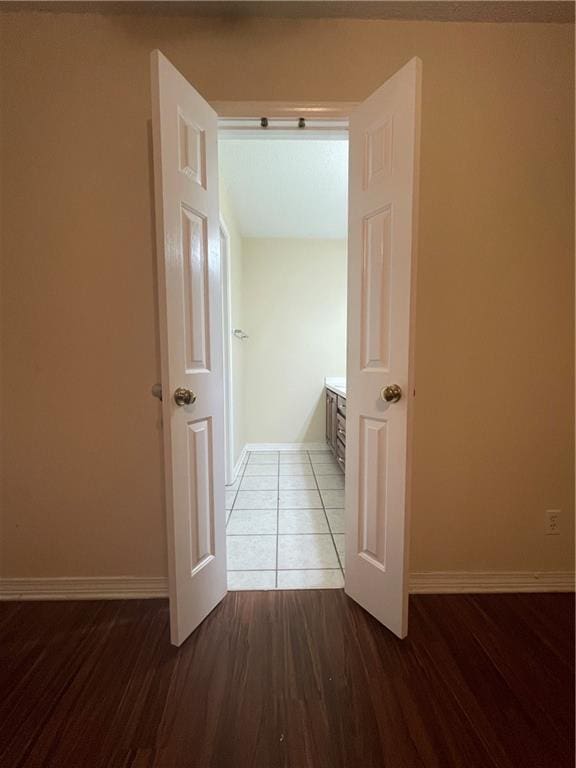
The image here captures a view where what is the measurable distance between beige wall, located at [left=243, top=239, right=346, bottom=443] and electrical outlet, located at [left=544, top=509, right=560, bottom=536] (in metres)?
2.64

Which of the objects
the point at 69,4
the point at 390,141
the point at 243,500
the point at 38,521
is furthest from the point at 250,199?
the point at 38,521

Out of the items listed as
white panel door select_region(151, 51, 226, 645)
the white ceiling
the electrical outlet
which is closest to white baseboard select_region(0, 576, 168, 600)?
white panel door select_region(151, 51, 226, 645)

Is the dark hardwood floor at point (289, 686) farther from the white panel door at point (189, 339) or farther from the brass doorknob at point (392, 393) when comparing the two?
the brass doorknob at point (392, 393)

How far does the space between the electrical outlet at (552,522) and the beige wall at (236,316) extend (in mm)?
2377

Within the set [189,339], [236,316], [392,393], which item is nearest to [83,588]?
[189,339]

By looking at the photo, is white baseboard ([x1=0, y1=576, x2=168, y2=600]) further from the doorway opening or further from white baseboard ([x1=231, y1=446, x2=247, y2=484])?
white baseboard ([x1=231, y1=446, x2=247, y2=484])

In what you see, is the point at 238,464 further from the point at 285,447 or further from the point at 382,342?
the point at 382,342

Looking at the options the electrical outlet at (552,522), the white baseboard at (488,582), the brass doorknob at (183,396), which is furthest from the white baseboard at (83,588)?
the electrical outlet at (552,522)

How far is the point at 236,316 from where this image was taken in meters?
3.34

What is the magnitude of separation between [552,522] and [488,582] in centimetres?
42

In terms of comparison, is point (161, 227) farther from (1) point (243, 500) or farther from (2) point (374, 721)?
(1) point (243, 500)

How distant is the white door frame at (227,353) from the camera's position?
2.72 m

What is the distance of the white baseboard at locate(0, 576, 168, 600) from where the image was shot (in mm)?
1446

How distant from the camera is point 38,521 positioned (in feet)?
4.71
